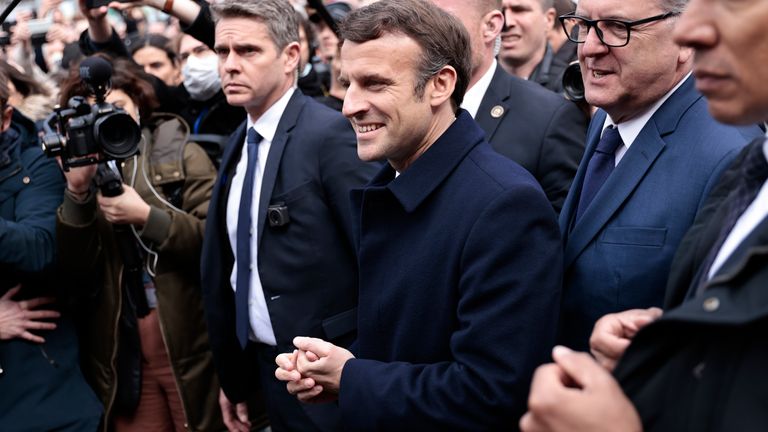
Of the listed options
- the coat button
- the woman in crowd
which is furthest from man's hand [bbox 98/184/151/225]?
the coat button

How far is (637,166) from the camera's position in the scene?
2064mm

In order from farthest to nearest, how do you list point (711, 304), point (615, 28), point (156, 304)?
point (156, 304)
point (615, 28)
point (711, 304)

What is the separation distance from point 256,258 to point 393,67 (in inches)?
49.8

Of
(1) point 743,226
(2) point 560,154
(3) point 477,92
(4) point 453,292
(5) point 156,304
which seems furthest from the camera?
(5) point 156,304

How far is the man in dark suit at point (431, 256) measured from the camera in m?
1.93

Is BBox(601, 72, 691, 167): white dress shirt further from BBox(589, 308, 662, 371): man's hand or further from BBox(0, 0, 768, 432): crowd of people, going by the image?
BBox(589, 308, 662, 371): man's hand

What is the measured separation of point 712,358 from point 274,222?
2.07m

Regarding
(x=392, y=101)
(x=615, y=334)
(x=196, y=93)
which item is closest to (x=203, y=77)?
(x=196, y=93)

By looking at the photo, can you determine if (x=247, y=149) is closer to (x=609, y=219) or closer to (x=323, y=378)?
A: (x=323, y=378)

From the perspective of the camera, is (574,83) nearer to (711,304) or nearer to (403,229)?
(403,229)

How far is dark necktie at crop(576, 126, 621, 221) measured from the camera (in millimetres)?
2273

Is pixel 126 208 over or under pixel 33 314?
over

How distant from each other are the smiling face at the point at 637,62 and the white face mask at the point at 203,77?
111 inches

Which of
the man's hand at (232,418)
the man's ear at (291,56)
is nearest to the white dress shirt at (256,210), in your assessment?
the man's ear at (291,56)
